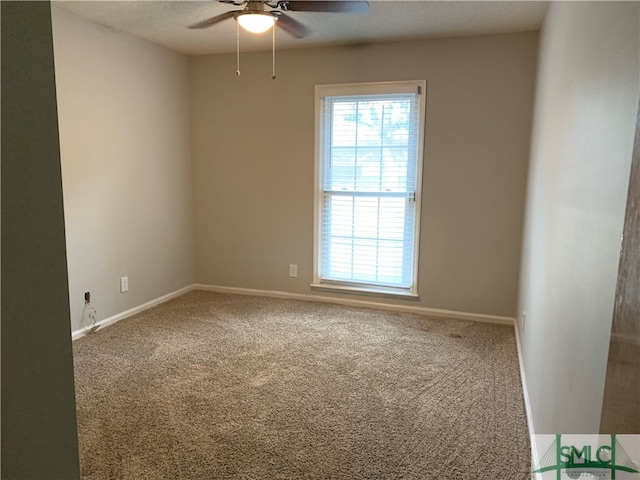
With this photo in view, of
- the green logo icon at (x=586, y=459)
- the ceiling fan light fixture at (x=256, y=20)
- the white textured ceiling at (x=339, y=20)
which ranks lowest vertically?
the green logo icon at (x=586, y=459)

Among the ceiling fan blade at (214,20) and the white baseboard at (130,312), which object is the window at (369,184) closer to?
the ceiling fan blade at (214,20)

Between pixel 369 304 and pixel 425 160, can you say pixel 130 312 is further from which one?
pixel 425 160

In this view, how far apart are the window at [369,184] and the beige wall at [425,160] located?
10 centimetres

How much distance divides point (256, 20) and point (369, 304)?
259cm

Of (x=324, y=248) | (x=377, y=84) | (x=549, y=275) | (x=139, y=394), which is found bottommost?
(x=139, y=394)

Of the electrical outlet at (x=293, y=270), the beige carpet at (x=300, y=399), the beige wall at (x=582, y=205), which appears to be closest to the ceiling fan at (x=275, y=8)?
the beige wall at (x=582, y=205)

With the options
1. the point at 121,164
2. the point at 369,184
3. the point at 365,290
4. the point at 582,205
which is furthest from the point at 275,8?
the point at 365,290

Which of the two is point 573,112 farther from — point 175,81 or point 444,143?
point 175,81

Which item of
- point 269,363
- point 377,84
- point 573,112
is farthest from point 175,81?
point 573,112

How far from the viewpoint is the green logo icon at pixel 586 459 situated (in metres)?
0.79

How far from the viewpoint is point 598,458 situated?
0.94 m

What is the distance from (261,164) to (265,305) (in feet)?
4.51

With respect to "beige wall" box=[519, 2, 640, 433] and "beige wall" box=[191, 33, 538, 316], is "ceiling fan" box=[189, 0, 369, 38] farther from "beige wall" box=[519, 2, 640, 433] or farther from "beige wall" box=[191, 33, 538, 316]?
"beige wall" box=[191, 33, 538, 316]

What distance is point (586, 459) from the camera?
1057 mm
